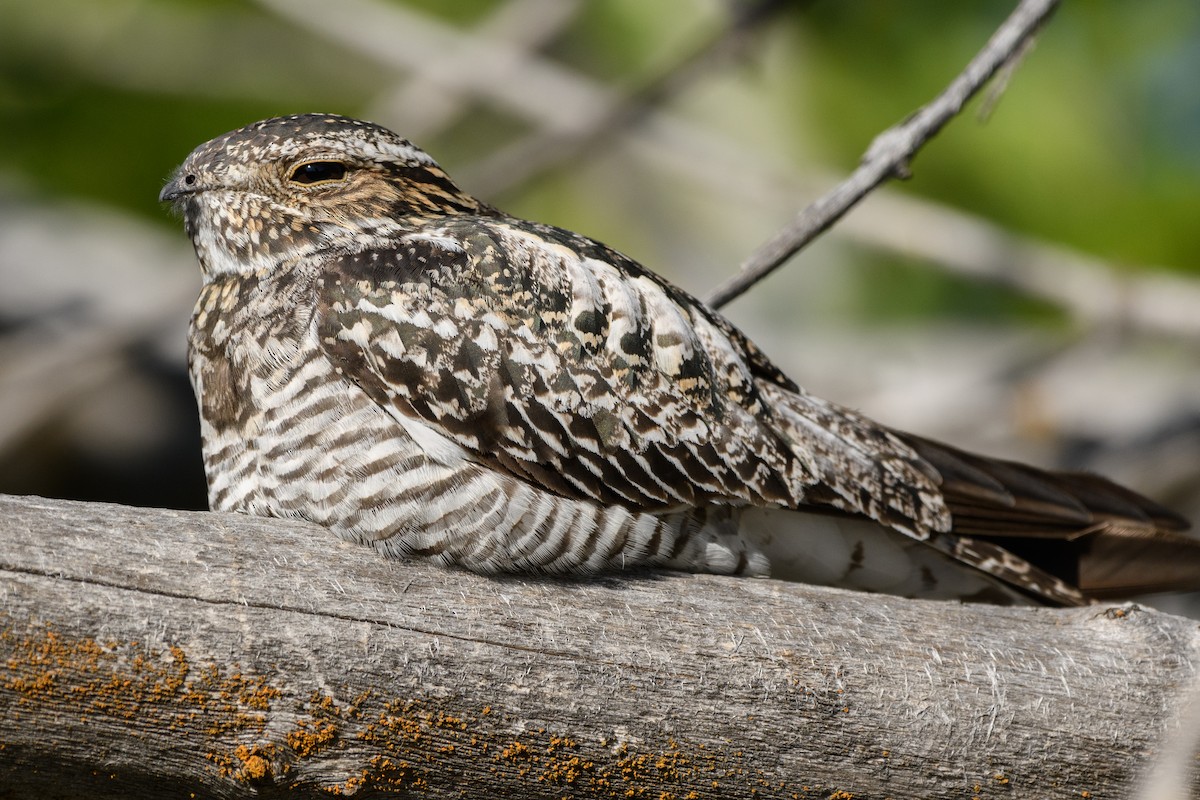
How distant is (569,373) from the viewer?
2.66m

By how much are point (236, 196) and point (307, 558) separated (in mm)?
934

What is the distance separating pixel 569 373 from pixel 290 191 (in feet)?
2.54

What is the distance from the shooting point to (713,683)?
2.42m

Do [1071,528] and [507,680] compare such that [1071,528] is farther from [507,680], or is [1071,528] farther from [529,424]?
[507,680]

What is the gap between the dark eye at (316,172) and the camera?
2.89m

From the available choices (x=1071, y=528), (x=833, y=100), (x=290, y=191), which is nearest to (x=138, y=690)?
(x=290, y=191)

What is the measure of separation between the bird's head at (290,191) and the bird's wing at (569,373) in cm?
18

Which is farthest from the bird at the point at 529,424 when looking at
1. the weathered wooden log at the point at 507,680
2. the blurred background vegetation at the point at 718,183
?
the blurred background vegetation at the point at 718,183

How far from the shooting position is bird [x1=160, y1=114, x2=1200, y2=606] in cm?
254

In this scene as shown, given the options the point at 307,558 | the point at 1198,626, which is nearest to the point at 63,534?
the point at 307,558

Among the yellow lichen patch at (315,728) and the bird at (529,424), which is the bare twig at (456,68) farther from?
the yellow lichen patch at (315,728)

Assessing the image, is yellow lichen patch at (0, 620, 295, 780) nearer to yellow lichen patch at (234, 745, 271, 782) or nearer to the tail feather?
yellow lichen patch at (234, 745, 271, 782)

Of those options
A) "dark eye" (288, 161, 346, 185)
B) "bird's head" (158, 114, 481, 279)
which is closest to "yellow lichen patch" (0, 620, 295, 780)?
"bird's head" (158, 114, 481, 279)

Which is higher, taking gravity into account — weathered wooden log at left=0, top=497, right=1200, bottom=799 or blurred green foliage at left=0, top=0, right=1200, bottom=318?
blurred green foliage at left=0, top=0, right=1200, bottom=318
